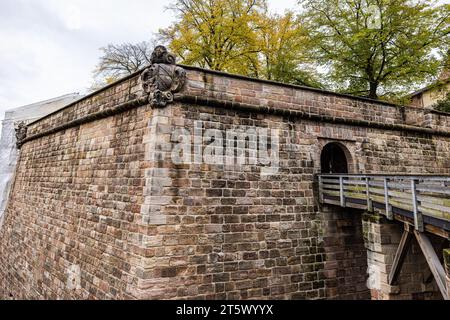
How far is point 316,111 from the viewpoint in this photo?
298 inches

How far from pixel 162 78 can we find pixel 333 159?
565 centimetres

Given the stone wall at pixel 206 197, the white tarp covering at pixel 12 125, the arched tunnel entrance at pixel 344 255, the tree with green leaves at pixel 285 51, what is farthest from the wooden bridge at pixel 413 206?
the white tarp covering at pixel 12 125

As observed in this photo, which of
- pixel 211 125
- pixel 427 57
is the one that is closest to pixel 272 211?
pixel 211 125

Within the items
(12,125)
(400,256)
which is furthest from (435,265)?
(12,125)

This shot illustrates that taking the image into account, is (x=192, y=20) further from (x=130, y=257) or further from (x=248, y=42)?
(x=130, y=257)

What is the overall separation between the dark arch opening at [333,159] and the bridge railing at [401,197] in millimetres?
1377

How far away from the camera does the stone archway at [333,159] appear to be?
8250 mm

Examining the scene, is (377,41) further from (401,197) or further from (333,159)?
(401,197)

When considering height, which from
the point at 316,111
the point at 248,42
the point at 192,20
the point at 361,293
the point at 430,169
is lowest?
the point at 361,293

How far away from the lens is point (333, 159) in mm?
8523

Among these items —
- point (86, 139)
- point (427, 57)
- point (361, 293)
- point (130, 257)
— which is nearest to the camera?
point (130, 257)

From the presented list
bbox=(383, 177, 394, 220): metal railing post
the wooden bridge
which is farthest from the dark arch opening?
bbox=(383, 177, 394, 220): metal railing post

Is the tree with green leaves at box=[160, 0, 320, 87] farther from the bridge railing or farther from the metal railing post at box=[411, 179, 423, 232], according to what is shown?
the metal railing post at box=[411, 179, 423, 232]

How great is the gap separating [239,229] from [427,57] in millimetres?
11228
